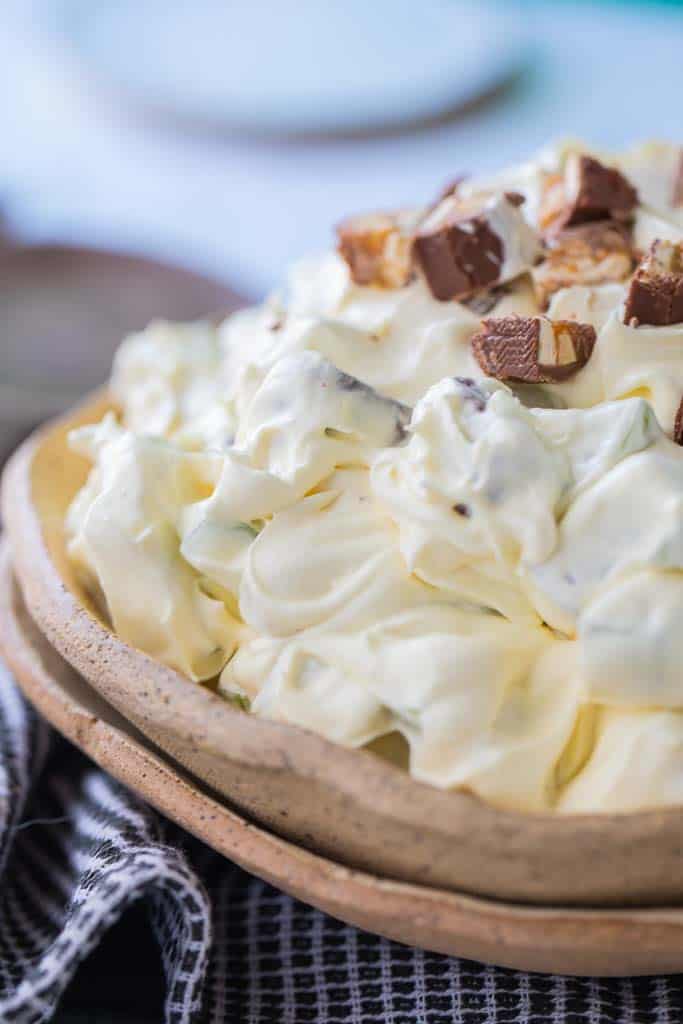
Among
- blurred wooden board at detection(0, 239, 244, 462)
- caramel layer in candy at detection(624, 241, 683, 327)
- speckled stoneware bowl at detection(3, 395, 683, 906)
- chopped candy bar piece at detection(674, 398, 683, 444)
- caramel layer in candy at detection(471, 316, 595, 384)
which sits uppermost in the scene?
caramel layer in candy at detection(624, 241, 683, 327)

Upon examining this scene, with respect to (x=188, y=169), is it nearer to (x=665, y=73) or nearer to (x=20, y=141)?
(x=20, y=141)

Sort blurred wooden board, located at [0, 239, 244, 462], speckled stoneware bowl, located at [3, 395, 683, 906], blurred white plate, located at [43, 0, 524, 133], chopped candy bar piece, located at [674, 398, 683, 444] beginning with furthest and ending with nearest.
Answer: blurred white plate, located at [43, 0, 524, 133] → blurred wooden board, located at [0, 239, 244, 462] → chopped candy bar piece, located at [674, 398, 683, 444] → speckled stoneware bowl, located at [3, 395, 683, 906]

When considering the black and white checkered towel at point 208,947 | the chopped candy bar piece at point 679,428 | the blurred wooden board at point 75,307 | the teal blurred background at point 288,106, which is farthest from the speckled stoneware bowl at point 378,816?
the teal blurred background at point 288,106

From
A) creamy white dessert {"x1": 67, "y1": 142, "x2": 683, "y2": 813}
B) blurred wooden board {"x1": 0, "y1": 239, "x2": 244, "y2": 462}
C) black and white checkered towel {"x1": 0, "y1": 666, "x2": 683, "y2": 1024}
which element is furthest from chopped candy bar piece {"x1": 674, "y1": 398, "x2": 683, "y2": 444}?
blurred wooden board {"x1": 0, "y1": 239, "x2": 244, "y2": 462}

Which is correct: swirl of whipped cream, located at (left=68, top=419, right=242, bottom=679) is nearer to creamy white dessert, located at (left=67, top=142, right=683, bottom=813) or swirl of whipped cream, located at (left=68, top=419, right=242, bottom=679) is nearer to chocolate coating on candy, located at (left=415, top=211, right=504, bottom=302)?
creamy white dessert, located at (left=67, top=142, right=683, bottom=813)

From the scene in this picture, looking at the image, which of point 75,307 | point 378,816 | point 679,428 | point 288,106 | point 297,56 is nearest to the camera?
A: point 378,816

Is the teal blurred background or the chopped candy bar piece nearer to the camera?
the chopped candy bar piece

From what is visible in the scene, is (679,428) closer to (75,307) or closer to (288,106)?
(75,307)

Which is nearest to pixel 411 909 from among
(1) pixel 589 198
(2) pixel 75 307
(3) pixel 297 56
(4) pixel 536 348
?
(4) pixel 536 348
